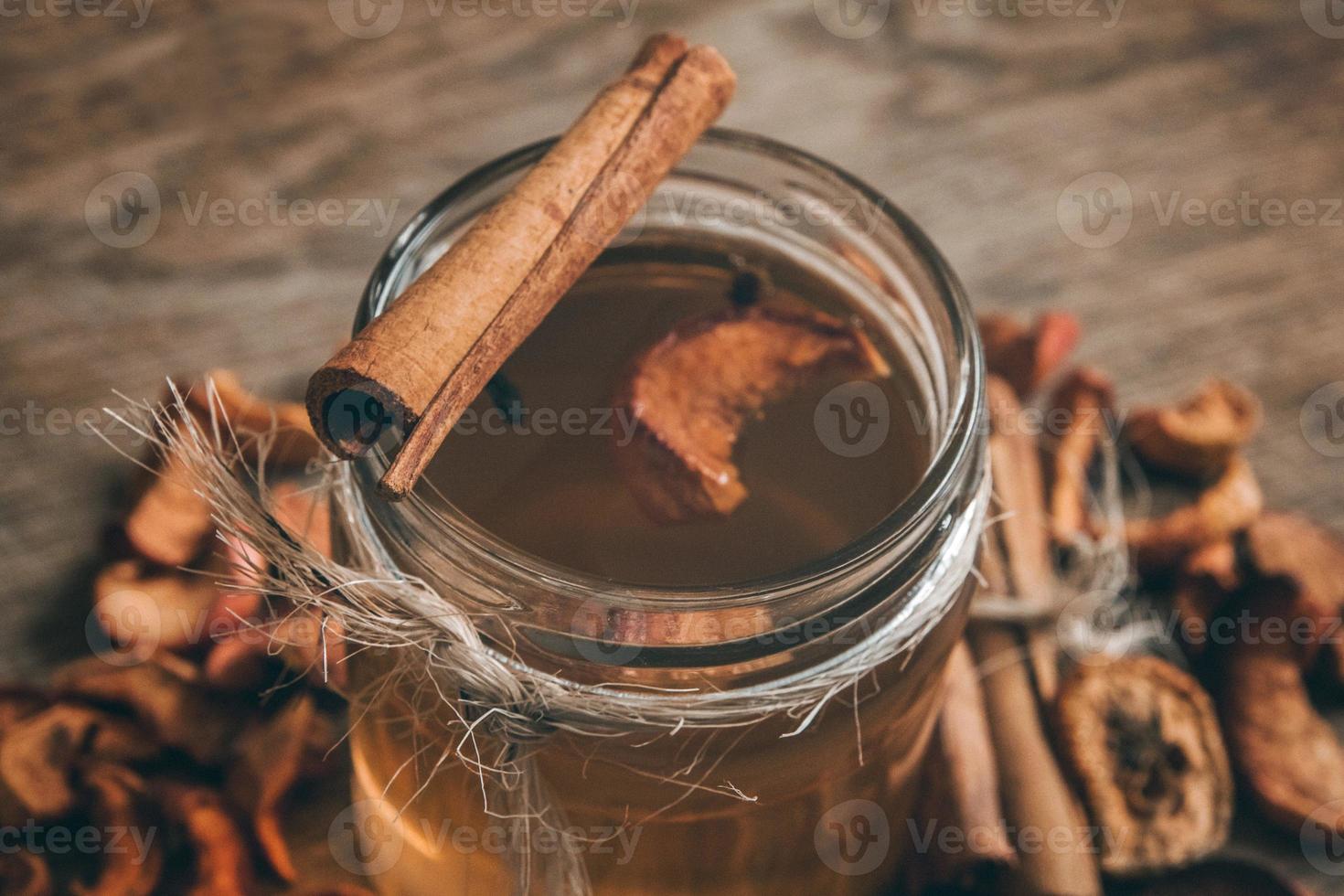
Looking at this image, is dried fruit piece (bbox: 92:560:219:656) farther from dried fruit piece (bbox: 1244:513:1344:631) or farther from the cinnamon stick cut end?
dried fruit piece (bbox: 1244:513:1344:631)

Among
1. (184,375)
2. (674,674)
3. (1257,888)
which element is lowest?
(1257,888)

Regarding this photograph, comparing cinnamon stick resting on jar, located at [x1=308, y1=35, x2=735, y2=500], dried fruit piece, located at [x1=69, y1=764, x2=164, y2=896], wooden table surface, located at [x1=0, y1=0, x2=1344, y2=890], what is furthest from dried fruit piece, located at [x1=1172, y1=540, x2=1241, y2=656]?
dried fruit piece, located at [x1=69, y1=764, x2=164, y2=896]

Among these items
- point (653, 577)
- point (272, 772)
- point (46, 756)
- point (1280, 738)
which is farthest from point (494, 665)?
point (1280, 738)

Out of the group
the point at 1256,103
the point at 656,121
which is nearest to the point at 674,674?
the point at 656,121

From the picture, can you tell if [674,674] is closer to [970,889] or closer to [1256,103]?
[970,889]

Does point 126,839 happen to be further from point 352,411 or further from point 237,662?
point 352,411

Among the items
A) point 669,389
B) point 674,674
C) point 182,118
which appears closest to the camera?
point 674,674

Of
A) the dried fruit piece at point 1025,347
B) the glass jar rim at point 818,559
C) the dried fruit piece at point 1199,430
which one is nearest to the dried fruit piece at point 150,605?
the glass jar rim at point 818,559
